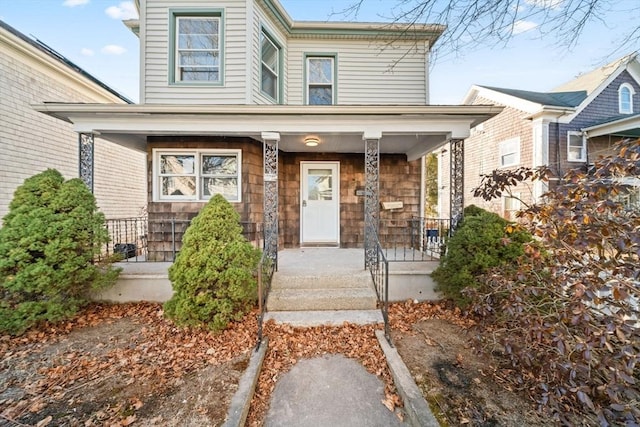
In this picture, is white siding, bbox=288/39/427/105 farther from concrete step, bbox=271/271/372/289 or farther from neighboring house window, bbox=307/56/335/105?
concrete step, bbox=271/271/372/289

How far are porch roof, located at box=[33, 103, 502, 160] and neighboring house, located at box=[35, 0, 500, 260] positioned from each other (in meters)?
0.02

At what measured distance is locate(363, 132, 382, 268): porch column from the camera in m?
4.56

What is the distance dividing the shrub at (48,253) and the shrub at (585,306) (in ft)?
16.4

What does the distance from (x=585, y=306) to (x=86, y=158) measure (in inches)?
262

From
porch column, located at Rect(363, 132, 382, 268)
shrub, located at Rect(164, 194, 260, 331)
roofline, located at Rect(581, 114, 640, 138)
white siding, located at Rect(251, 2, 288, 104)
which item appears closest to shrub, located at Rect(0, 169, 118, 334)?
shrub, located at Rect(164, 194, 260, 331)

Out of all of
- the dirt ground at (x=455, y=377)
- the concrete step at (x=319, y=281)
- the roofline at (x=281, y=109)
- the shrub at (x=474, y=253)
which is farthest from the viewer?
the roofline at (x=281, y=109)

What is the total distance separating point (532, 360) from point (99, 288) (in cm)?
520

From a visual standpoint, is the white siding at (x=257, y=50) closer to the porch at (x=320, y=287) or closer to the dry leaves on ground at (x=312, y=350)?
the porch at (x=320, y=287)

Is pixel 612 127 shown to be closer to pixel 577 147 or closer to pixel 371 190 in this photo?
pixel 577 147

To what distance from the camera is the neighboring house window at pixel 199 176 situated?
18.3 ft

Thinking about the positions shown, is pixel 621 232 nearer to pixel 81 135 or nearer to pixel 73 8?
pixel 81 135

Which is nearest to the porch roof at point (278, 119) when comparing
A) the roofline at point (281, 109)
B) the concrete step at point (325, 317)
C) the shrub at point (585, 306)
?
the roofline at point (281, 109)

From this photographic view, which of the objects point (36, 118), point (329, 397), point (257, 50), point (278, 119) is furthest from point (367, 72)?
point (36, 118)

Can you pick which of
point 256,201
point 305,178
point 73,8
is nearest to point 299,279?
point 256,201
